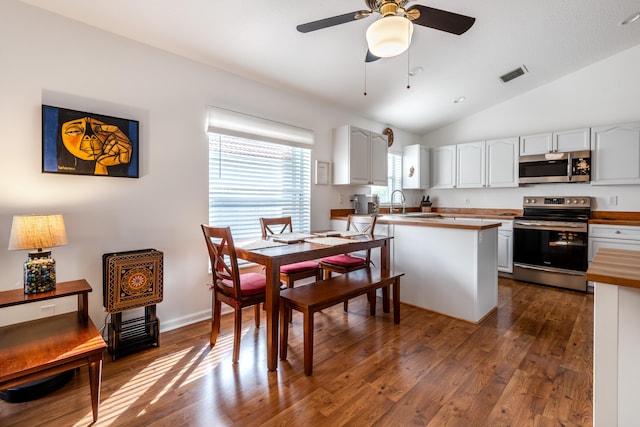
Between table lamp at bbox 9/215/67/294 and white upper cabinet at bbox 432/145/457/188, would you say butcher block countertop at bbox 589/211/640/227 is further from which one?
table lamp at bbox 9/215/67/294

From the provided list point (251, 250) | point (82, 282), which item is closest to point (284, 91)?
point (251, 250)

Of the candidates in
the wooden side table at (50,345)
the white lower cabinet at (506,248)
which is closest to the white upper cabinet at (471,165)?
the white lower cabinet at (506,248)

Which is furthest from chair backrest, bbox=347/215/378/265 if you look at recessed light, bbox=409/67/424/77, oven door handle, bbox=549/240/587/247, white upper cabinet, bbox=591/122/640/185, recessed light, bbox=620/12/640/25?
recessed light, bbox=620/12/640/25

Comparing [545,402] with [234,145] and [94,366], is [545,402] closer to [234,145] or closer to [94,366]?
[94,366]

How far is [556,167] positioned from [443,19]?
11.5 feet

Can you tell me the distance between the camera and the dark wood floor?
1.60m

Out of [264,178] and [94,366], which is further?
[264,178]

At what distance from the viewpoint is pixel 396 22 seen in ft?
5.38

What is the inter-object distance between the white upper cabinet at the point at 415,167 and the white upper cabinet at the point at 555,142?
145 cm

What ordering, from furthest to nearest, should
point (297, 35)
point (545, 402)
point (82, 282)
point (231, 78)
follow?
point (231, 78), point (297, 35), point (82, 282), point (545, 402)

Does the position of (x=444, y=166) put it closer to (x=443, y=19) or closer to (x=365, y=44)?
(x=365, y=44)

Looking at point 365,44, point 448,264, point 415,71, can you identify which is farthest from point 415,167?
point 365,44

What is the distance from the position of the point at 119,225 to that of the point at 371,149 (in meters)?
3.12

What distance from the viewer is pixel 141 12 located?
7.05 ft
